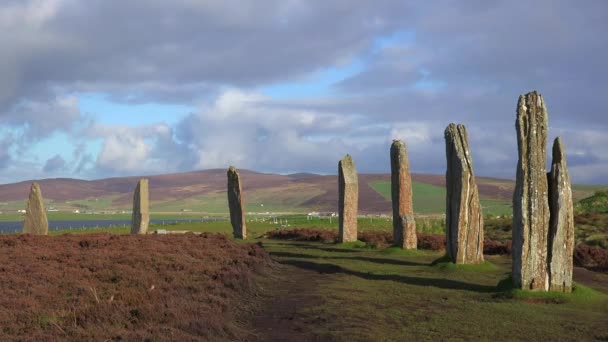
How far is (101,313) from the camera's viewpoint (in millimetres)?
11953

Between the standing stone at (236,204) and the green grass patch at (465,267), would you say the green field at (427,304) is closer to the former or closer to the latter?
the green grass patch at (465,267)

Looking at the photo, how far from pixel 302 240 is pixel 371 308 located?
74.8 feet

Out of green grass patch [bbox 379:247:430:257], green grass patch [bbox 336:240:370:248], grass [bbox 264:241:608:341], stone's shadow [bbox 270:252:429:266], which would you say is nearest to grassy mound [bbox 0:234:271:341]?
grass [bbox 264:241:608:341]

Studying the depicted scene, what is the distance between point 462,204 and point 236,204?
17.2m

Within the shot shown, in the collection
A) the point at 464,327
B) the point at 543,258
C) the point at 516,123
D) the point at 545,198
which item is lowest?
the point at 464,327

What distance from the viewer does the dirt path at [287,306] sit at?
12.6 metres

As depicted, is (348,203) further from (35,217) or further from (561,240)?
(561,240)

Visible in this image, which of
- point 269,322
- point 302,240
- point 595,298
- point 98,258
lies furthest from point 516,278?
point 302,240

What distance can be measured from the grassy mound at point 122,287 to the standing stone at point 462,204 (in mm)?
6297

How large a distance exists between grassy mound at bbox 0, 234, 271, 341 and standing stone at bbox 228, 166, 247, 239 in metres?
11.2

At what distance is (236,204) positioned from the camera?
3653cm

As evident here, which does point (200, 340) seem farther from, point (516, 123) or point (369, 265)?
point (369, 265)

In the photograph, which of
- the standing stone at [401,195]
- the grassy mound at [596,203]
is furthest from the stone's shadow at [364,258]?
the grassy mound at [596,203]

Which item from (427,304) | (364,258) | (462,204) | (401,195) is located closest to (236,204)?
(401,195)
